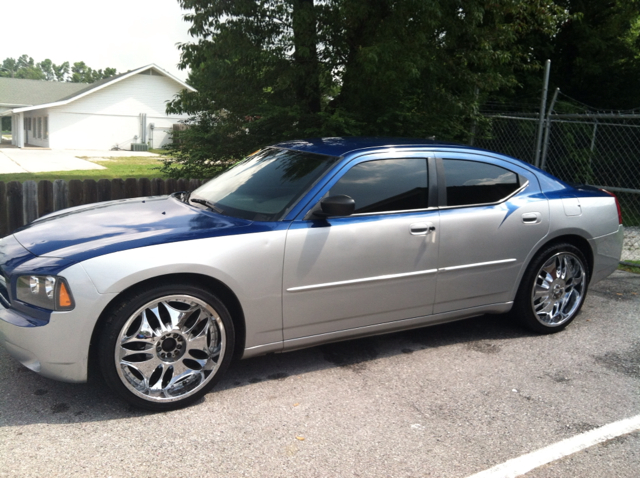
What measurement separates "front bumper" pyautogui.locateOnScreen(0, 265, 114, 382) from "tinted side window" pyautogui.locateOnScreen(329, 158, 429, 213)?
170 centimetres

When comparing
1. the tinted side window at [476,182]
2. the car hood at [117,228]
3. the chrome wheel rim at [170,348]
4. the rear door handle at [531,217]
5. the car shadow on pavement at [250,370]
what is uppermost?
the tinted side window at [476,182]

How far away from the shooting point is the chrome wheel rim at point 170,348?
3.41 metres

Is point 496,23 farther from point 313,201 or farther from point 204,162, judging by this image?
point 313,201

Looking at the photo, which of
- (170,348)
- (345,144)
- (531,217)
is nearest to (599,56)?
(531,217)

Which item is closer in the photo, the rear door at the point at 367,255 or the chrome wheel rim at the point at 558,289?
the rear door at the point at 367,255

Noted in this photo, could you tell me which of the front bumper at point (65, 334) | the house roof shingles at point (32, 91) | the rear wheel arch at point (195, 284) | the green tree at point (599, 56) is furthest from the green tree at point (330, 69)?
the house roof shingles at point (32, 91)

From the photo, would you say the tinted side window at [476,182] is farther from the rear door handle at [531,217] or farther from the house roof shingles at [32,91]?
the house roof shingles at [32,91]

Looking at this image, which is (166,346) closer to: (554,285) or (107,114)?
(554,285)

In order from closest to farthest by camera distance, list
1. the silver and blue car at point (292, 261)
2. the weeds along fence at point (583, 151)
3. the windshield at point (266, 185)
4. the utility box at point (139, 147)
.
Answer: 1. the silver and blue car at point (292, 261)
2. the windshield at point (266, 185)
3. the weeds along fence at point (583, 151)
4. the utility box at point (139, 147)

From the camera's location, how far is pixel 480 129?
974 centimetres

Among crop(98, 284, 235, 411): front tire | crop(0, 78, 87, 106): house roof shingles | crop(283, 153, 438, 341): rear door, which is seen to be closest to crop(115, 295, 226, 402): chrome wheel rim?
crop(98, 284, 235, 411): front tire

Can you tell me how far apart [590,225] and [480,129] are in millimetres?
4840

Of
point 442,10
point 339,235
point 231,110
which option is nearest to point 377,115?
point 442,10

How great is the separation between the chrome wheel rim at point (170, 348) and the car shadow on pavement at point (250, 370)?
6.8 inches
